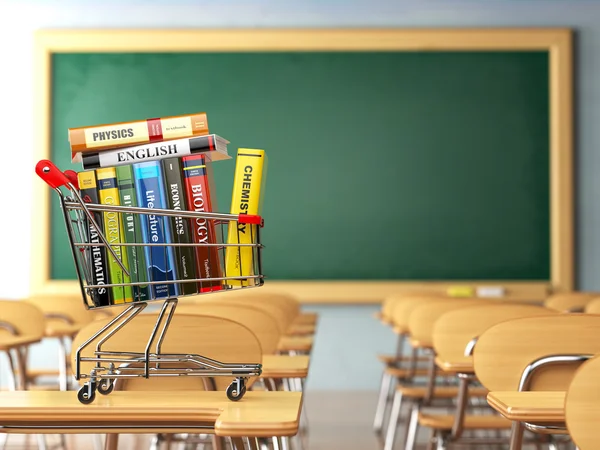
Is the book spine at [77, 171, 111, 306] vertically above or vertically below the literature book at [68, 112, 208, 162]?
below

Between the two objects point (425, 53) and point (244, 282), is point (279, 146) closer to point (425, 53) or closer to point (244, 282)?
point (425, 53)

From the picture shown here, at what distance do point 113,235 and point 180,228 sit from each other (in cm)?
11

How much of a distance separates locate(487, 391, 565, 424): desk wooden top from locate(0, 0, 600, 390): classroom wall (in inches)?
212

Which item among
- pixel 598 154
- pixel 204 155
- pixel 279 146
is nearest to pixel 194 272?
pixel 204 155

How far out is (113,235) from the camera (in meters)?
1.36

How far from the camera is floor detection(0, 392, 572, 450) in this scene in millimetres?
4312

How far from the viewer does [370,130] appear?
6.79m

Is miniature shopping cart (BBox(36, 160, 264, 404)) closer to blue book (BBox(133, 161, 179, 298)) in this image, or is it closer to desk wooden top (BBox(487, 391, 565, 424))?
blue book (BBox(133, 161, 179, 298))

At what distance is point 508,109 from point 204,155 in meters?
5.76

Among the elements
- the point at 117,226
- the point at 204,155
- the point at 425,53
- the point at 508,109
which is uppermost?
the point at 425,53

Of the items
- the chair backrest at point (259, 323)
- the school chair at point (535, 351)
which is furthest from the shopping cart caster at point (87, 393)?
the chair backrest at point (259, 323)

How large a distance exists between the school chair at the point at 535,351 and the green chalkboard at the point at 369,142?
494 cm

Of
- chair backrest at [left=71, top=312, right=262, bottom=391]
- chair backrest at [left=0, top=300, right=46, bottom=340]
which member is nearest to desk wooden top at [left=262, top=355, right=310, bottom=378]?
chair backrest at [left=71, top=312, right=262, bottom=391]

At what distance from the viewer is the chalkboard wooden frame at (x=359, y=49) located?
21.8 feet
